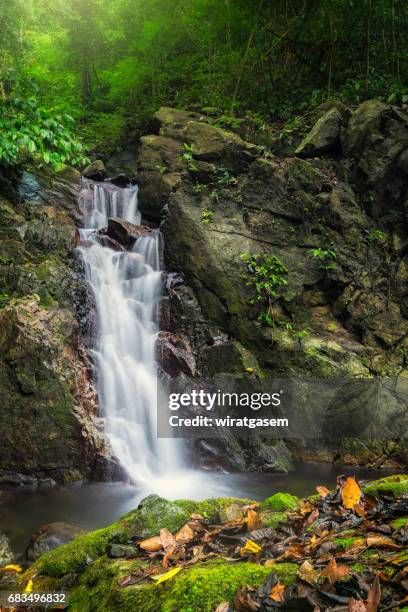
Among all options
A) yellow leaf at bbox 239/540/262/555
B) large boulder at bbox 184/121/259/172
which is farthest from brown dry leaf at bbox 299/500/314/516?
large boulder at bbox 184/121/259/172

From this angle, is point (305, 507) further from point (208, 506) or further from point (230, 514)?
point (208, 506)

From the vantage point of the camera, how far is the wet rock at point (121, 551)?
8.90ft

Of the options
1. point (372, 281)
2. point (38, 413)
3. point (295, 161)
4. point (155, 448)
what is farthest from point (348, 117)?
point (38, 413)

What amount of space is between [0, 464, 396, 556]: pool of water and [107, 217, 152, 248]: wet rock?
6.25m

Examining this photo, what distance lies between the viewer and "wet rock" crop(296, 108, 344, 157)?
39.5ft

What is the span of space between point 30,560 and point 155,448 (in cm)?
390

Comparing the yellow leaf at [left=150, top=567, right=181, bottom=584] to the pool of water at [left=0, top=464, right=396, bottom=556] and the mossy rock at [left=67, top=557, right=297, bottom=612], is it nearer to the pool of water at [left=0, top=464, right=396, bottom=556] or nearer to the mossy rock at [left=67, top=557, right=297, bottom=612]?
the mossy rock at [left=67, top=557, right=297, bottom=612]

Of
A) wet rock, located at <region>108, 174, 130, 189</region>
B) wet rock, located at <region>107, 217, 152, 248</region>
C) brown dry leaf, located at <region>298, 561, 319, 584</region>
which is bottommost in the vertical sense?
brown dry leaf, located at <region>298, 561, 319, 584</region>

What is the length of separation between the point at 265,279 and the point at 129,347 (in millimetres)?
3586

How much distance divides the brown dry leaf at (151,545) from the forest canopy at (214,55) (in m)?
11.7

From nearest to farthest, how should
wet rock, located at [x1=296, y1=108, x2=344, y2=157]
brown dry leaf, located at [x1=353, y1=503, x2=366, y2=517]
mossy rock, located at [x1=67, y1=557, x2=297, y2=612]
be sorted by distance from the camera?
mossy rock, located at [x1=67, y1=557, x2=297, y2=612]
brown dry leaf, located at [x1=353, y1=503, x2=366, y2=517]
wet rock, located at [x1=296, y1=108, x2=344, y2=157]

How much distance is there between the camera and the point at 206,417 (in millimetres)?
8719

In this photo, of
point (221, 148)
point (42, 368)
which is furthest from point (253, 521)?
point (221, 148)

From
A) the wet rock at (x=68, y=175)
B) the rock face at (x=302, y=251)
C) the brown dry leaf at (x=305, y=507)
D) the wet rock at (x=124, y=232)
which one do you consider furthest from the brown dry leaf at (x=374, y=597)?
the wet rock at (x=68, y=175)
